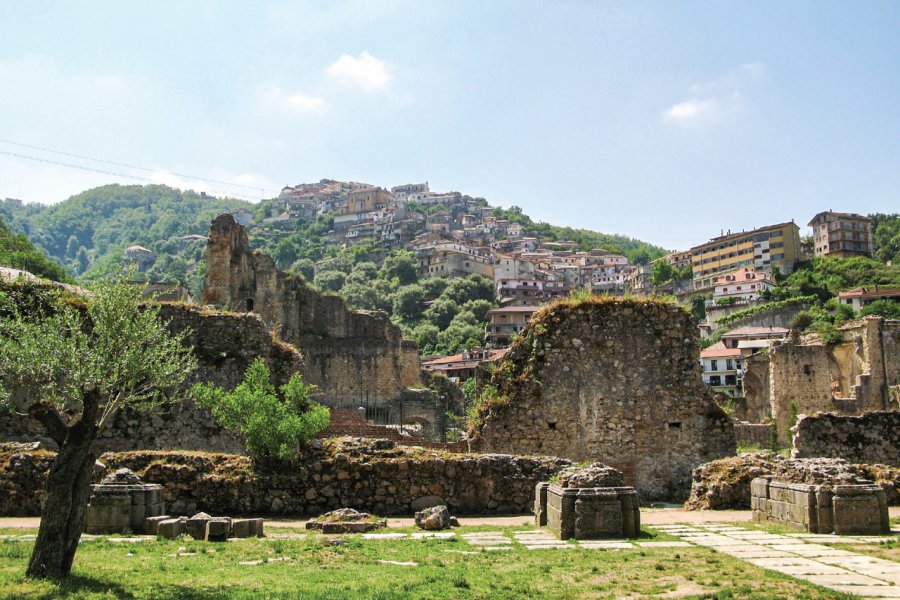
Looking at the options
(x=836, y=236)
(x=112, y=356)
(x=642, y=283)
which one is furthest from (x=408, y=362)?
(x=642, y=283)

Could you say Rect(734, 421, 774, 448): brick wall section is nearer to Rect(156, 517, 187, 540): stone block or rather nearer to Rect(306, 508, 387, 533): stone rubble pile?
Rect(306, 508, 387, 533): stone rubble pile

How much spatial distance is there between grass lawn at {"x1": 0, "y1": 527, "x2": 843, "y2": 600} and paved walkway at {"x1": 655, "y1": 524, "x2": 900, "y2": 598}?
0.30 meters

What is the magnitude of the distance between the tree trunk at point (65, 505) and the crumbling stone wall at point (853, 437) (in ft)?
46.8

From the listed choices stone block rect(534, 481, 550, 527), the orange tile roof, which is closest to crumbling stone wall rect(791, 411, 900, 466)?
stone block rect(534, 481, 550, 527)

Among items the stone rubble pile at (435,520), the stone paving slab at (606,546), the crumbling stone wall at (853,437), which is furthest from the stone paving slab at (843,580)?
the crumbling stone wall at (853,437)

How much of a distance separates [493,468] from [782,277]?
118 metres

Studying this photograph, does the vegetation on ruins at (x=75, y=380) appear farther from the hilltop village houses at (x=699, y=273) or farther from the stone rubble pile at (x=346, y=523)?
the hilltop village houses at (x=699, y=273)

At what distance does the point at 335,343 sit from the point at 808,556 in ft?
143

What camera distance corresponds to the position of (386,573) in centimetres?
759

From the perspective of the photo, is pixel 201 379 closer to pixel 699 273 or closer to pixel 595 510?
pixel 595 510

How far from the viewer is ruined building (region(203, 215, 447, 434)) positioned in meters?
48.5

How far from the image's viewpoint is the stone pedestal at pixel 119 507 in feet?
34.8

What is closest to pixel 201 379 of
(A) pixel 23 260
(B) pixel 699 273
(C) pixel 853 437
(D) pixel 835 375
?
(C) pixel 853 437

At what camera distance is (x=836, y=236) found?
126 m
